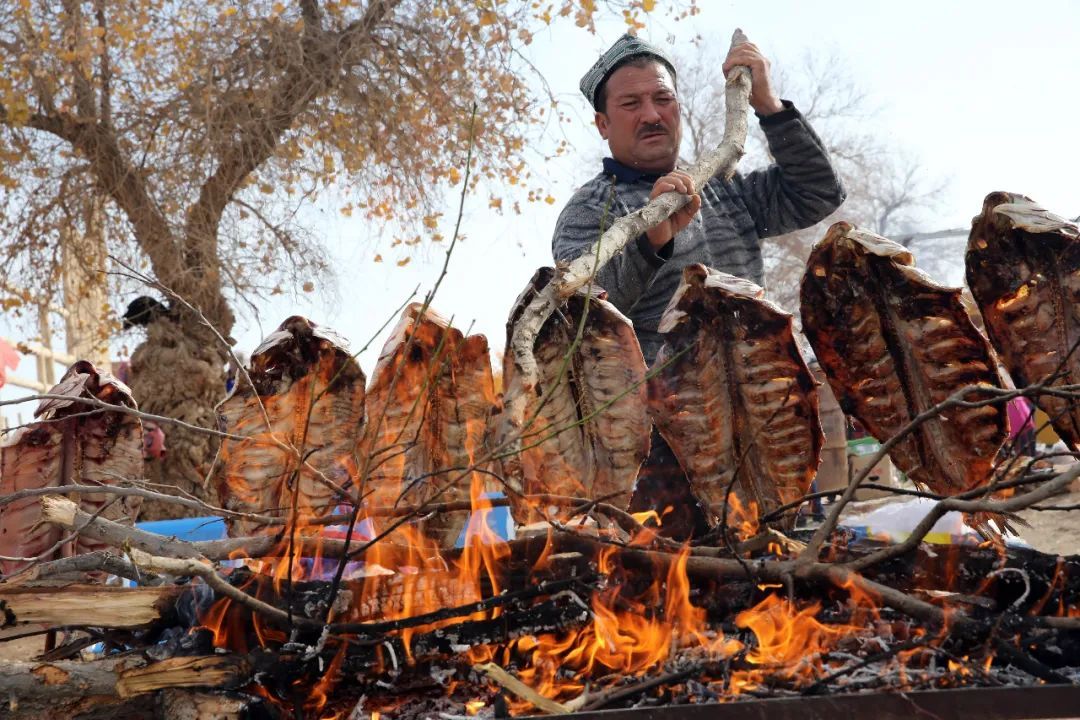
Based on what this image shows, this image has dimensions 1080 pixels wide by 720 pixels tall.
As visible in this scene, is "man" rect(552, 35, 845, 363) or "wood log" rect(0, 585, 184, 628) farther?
"man" rect(552, 35, 845, 363)

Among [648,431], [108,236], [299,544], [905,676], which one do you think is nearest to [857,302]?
[648,431]

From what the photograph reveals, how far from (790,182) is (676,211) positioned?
94 cm

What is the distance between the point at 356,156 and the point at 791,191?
753cm

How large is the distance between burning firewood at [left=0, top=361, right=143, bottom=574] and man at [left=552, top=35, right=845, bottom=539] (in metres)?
1.83

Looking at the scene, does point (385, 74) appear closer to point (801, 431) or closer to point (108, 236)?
point (108, 236)

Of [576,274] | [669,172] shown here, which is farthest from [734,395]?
[669,172]

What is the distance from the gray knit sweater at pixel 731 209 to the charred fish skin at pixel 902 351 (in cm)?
74

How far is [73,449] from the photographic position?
3111 mm

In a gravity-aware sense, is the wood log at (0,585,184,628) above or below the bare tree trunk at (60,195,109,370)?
below

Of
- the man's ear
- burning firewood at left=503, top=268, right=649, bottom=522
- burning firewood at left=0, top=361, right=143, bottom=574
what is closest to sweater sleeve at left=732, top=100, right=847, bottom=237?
the man's ear

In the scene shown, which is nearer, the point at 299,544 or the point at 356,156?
the point at 299,544

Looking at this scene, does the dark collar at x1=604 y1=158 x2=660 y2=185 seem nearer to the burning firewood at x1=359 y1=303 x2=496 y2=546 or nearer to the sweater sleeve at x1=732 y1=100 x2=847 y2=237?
the sweater sleeve at x1=732 y1=100 x2=847 y2=237

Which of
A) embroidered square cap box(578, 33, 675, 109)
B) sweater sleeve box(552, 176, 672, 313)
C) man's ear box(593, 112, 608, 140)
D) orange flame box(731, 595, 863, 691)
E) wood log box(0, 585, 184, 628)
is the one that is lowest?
orange flame box(731, 595, 863, 691)

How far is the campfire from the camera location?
1.81 metres
